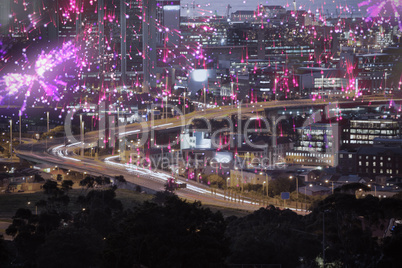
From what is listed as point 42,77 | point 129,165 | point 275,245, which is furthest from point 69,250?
point 42,77

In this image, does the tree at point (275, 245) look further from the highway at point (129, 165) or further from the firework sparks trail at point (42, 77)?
the firework sparks trail at point (42, 77)

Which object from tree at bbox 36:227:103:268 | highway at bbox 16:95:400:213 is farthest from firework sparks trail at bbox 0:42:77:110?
tree at bbox 36:227:103:268

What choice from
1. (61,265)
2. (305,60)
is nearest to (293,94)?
(305,60)

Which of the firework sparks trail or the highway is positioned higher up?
the firework sparks trail

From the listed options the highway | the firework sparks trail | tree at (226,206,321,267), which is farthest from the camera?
the firework sparks trail

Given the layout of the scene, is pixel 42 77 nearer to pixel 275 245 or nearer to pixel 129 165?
pixel 129 165

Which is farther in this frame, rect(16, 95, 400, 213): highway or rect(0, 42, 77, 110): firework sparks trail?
rect(0, 42, 77, 110): firework sparks trail

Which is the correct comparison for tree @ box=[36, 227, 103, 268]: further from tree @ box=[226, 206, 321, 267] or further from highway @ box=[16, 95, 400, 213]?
highway @ box=[16, 95, 400, 213]

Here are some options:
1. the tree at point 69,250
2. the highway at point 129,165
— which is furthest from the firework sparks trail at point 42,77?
the tree at point 69,250

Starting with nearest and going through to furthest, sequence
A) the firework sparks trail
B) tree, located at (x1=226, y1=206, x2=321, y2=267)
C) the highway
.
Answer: tree, located at (x1=226, y1=206, x2=321, y2=267) < the highway < the firework sparks trail
